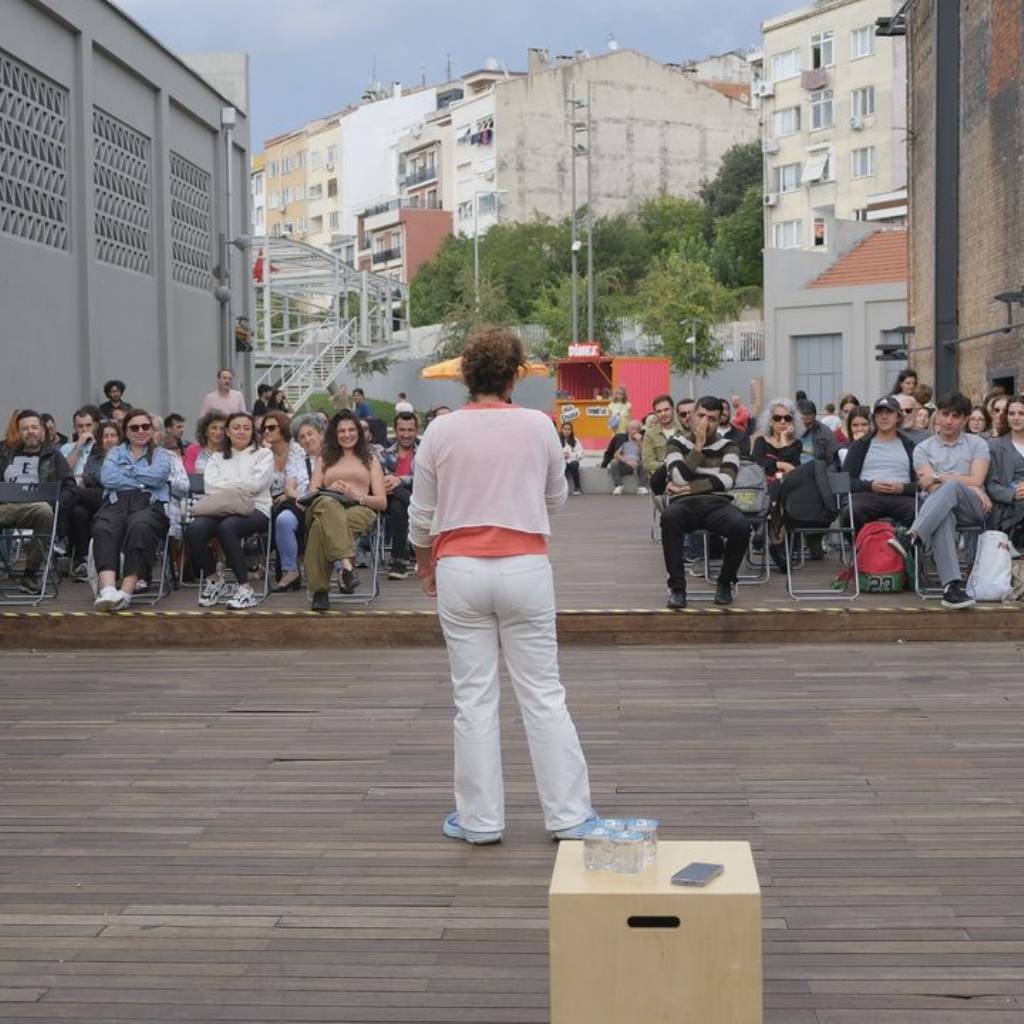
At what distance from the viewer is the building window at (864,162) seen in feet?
223

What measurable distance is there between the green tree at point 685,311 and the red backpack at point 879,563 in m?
46.5

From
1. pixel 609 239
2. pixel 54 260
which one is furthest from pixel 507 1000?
pixel 609 239

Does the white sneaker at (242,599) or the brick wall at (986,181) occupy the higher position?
the brick wall at (986,181)

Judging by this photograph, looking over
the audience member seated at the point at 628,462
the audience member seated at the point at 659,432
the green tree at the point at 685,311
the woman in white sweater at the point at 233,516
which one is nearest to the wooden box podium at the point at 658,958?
the woman in white sweater at the point at 233,516

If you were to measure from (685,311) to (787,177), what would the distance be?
40.8 ft

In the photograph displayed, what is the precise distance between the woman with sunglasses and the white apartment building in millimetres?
54603

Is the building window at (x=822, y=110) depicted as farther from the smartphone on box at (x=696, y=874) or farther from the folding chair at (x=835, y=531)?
the smartphone on box at (x=696, y=874)

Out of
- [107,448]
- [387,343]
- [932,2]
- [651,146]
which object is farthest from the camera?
[651,146]

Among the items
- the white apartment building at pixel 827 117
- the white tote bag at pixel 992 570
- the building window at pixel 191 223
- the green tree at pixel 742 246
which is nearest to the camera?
the white tote bag at pixel 992 570

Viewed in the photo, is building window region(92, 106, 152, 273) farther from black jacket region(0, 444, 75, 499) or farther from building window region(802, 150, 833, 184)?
building window region(802, 150, 833, 184)

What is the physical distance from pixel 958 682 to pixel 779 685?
97cm

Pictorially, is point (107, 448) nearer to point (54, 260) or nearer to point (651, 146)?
point (54, 260)

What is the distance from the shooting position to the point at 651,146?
88062 millimetres

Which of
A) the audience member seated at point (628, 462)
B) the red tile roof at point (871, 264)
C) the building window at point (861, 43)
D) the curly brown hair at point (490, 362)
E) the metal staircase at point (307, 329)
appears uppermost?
the building window at point (861, 43)
